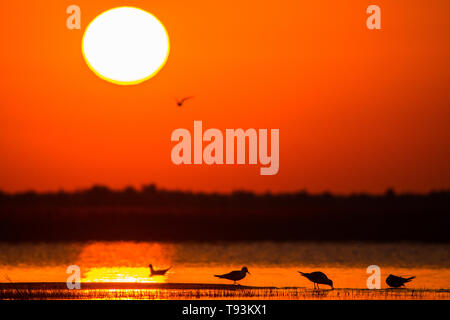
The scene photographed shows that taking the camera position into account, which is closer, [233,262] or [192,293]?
[192,293]

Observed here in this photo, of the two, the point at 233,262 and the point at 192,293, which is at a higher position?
the point at 192,293

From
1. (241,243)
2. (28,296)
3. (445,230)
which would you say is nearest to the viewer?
(28,296)

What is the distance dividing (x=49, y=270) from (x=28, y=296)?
1367 centimetres

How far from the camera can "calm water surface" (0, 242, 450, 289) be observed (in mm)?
31781

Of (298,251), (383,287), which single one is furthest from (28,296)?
(298,251)

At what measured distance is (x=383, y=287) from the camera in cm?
2739

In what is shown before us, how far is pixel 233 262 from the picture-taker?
44.8m

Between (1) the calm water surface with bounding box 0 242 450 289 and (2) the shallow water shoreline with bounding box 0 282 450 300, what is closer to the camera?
(2) the shallow water shoreline with bounding box 0 282 450 300

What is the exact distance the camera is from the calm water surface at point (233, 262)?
3178cm

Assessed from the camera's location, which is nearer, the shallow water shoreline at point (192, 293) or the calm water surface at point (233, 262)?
the shallow water shoreline at point (192, 293)

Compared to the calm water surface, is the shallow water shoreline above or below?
above

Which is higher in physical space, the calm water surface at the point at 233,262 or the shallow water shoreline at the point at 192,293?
the shallow water shoreline at the point at 192,293
